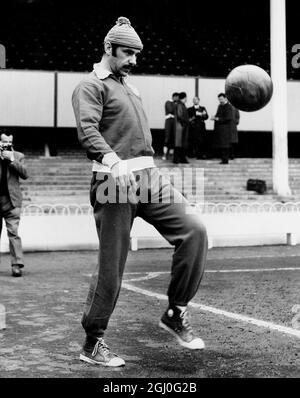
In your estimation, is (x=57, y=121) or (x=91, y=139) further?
(x=57, y=121)

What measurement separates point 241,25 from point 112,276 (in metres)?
21.0

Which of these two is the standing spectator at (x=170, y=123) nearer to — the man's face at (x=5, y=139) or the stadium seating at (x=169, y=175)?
the stadium seating at (x=169, y=175)

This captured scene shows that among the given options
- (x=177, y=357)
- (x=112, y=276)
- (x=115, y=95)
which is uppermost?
(x=115, y=95)

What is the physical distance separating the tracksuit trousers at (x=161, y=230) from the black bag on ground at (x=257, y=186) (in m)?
14.6

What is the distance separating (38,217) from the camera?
12.9m

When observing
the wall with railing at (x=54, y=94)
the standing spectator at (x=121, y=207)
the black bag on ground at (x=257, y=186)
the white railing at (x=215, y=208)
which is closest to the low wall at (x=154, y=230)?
the white railing at (x=215, y=208)

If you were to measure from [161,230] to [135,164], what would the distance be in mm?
460

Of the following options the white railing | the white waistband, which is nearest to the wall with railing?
the white railing

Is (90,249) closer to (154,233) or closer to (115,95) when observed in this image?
(154,233)

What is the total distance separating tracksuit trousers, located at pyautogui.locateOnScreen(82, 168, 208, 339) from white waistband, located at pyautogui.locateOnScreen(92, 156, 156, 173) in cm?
5

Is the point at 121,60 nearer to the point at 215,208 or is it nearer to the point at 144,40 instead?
the point at 215,208

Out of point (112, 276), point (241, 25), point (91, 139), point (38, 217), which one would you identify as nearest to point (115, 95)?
point (91, 139)

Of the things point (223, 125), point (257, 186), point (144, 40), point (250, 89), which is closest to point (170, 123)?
point (223, 125)
